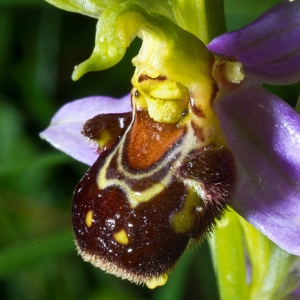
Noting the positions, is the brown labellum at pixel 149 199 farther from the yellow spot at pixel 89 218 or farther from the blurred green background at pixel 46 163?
the blurred green background at pixel 46 163

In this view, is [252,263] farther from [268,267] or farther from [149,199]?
[149,199]

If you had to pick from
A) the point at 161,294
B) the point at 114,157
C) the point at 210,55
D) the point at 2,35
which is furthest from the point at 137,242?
the point at 2,35

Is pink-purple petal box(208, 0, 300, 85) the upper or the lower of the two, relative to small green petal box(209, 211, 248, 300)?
upper

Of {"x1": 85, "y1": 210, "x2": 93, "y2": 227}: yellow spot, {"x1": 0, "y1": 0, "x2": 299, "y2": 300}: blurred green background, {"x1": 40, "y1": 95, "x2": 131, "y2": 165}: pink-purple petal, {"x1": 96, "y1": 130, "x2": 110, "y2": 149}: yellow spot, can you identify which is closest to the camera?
{"x1": 85, "y1": 210, "x2": 93, "y2": 227}: yellow spot

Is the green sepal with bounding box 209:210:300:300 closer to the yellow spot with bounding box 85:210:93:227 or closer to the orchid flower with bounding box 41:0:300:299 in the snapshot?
the orchid flower with bounding box 41:0:300:299

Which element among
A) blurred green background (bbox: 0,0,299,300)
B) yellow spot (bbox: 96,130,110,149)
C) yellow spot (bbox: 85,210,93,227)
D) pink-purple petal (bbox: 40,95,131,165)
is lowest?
blurred green background (bbox: 0,0,299,300)

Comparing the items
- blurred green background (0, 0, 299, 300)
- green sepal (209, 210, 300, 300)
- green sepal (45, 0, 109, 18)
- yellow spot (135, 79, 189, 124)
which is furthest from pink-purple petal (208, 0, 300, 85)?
blurred green background (0, 0, 299, 300)

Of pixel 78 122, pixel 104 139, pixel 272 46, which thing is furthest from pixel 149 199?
pixel 78 122

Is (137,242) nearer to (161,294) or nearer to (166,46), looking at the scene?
(166,46)
